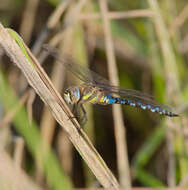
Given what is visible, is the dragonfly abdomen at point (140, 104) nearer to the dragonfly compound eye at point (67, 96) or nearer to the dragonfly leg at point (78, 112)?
the dragonfly leg at point (78, 112)

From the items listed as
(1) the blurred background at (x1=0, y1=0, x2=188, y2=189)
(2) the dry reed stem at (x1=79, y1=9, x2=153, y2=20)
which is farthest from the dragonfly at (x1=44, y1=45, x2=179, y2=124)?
(2) the dry reed stem at (x1=79, y1=9, x2=153, y2=20)

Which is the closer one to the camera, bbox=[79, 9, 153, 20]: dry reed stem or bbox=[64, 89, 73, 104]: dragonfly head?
bbox=[64, 89, 73, 104]: dragonfly head

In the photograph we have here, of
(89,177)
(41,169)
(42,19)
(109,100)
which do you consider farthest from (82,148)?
(42,19)

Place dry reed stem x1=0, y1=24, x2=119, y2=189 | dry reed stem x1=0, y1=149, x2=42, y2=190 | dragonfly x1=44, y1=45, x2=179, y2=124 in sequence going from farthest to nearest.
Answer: dragonfly x1=44, y1=45, x2=179, y2=124 < dry reed stem x1=0, y1=149, x2=42, y2=190 < dry reed stem x1=0, y1=24, x2=119, y2=189

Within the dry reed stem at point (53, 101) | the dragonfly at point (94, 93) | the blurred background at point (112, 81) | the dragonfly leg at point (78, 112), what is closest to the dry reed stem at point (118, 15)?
the blurred background at point (112, 81)

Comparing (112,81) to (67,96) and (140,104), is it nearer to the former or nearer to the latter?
(140,104)

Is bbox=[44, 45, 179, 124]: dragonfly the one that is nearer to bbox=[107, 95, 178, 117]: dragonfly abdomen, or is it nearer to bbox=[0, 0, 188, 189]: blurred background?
bbox=[107, 95, 178, 117]: dragonfly abdomen
